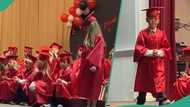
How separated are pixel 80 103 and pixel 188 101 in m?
2.40

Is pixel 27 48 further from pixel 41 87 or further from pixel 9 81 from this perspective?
pixel 9 81

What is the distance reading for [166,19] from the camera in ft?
22.7

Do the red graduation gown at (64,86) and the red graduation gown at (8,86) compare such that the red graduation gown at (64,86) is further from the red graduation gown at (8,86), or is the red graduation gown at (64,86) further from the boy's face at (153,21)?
the boy's face at (153,21)

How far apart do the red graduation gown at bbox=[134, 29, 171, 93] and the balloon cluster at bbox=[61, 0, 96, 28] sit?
1017 millimetres

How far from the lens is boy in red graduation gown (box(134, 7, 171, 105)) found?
4.88 meters

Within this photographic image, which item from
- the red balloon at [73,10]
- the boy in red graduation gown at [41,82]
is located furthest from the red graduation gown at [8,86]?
the red balloon at [73,10]

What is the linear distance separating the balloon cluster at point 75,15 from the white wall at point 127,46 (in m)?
2.33

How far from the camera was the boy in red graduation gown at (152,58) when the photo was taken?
488 centimetres

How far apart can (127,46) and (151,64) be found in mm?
1780

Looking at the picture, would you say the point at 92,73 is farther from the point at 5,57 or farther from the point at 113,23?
the point at 5,57

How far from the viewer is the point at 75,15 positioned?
4.12 m

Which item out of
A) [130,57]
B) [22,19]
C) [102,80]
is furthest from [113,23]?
[130,57]

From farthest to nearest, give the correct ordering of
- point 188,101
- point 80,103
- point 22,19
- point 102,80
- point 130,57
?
1. point 130,57
2. point 22,19
3. point 80,103
4. point 102,80
5. point 188,101

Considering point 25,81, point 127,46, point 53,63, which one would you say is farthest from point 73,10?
point 127,46
